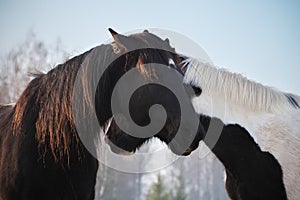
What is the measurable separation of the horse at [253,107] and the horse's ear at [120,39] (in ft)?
3.86

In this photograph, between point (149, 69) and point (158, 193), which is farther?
point (158, 193)

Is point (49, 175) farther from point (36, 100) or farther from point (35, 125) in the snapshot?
point (36, 100)

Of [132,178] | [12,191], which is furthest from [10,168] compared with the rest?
[132,178]

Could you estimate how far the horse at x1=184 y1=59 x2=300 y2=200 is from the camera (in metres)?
4.08

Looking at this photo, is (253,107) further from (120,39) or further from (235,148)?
(120,39)

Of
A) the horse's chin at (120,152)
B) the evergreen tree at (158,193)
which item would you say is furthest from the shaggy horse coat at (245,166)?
the evergreen tree at (158,193)

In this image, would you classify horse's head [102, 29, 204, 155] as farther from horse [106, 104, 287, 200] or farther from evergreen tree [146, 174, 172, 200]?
evergreen tree [146, 174, 172, 200]

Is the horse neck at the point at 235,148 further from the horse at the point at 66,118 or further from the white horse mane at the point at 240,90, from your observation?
the horse at the point at 66,118

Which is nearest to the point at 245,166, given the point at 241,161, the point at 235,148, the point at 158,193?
the point at 241,161

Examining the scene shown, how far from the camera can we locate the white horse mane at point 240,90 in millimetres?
4281

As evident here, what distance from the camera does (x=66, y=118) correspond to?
302 centimetres

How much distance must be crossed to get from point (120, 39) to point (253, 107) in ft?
6.54

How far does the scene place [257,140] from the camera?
4129mm

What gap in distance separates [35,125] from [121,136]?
948 millimetres
